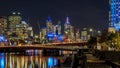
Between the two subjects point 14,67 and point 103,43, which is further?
point 103,43

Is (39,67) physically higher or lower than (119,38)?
lower

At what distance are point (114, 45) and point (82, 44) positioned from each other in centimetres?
7326

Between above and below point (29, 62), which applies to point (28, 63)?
above

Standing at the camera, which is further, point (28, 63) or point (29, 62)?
point (29, 62)

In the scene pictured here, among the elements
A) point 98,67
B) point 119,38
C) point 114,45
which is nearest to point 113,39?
point 114,45

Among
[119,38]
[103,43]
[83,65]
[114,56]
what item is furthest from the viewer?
[103,43]

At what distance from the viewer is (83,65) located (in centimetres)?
3722

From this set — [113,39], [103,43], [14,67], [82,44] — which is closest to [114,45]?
[113,39]

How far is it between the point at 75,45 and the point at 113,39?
6806 centimetres

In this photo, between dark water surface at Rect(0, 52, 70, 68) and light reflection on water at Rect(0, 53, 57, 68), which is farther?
dark water surface at Rect(0, 52, 70, 68)

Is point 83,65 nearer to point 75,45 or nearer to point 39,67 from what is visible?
point 39,67

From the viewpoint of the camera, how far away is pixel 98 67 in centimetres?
4388

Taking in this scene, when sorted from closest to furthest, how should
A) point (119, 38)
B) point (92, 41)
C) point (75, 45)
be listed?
point (119, 38), point (92, 41), point (75, 45)

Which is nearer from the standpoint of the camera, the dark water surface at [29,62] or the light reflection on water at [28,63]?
the light reflection on water at [28,63]
